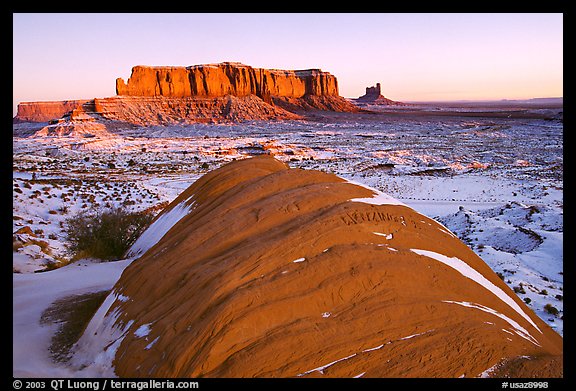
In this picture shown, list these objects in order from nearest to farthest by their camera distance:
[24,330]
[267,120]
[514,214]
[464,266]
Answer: [464,266] → [24,330] → [514,214] → [267,120]

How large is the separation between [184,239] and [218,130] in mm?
67468

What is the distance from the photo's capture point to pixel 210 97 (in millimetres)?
95125

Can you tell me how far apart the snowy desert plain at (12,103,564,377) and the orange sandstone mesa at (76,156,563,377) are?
109 cm

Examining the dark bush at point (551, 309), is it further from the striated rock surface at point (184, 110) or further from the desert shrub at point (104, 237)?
the striated rock surface at point (184, 110)

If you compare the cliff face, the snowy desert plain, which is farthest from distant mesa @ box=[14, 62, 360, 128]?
the snowy desert plain

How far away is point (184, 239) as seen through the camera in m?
5.34

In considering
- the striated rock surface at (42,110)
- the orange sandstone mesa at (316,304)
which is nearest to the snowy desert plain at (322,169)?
the orange sandstone mesa at (316,304)

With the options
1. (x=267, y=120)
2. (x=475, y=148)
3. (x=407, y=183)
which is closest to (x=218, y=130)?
(x=267, y=120)

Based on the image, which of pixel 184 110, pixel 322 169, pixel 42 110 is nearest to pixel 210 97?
pixel 184 110

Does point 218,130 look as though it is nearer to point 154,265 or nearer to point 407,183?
point 407,183

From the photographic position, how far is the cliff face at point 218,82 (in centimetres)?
9038

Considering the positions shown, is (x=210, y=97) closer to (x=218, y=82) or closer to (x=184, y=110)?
(x=218, y=82)

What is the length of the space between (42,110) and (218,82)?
6718 cm

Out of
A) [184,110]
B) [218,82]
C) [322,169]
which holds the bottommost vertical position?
[322,169]
